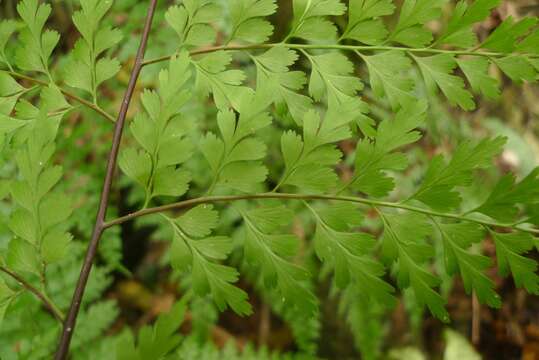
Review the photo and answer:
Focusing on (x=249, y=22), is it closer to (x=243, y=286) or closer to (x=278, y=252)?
(x=278, y=252)

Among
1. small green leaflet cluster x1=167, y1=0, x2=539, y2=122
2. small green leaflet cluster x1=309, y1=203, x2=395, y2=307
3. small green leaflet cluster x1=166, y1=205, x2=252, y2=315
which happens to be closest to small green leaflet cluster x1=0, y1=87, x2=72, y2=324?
small green leaflet cluster x1=166, y1=205, x2=252, y2=315

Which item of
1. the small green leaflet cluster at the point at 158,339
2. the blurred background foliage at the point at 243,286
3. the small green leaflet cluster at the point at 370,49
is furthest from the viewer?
the blurred background foliage at the point at 243,286

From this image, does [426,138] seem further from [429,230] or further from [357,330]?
[429,230]

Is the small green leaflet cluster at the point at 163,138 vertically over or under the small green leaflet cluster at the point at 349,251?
over

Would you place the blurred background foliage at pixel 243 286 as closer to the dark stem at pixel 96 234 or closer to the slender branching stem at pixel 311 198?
the dark stem at pixel 96 234

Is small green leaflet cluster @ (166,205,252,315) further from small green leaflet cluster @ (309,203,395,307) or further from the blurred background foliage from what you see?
the blurred background foliage

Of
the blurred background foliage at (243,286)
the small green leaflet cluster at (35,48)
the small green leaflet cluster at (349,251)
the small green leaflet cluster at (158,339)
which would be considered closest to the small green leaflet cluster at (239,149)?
the small green leaflet cluster at (349,251)
